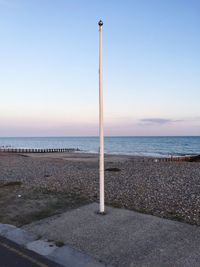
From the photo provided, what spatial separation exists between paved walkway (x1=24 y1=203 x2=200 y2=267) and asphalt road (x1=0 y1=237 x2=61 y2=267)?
0.71 metres

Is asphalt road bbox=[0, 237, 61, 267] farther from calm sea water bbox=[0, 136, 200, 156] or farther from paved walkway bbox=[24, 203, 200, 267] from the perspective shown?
calm sea water bbox=[0, 136, 200, 156]

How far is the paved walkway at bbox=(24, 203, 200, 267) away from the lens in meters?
5.57

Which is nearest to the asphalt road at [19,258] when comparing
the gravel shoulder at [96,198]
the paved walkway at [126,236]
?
the paved walkway at [126,236]

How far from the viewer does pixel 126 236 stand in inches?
260

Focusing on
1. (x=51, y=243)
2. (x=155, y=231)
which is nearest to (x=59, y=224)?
(x=51, y=243)

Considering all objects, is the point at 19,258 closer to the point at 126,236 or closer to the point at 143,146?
the point at 126,236

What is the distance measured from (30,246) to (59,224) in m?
1.29

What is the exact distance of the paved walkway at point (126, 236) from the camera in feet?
18.3

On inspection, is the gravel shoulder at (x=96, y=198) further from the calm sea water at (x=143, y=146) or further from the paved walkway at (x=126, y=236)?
the calm sea water at (x=143, y=146)

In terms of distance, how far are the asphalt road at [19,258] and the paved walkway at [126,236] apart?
2.33ft

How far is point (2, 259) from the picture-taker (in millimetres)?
5684

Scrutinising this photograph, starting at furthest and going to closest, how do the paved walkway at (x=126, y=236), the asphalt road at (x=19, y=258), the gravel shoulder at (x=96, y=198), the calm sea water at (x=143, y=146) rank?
the calm sea water at (x=143, y=146) → the gravel shoulder at (x=96, y=198) → the paved walkway at (x=126, y=236) → the asphalt road at (x=19, y=258)

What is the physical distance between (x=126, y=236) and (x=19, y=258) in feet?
6.81

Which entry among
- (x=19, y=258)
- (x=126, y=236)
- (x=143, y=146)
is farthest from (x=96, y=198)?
(x=143, y=146)
